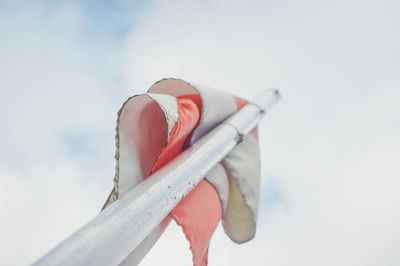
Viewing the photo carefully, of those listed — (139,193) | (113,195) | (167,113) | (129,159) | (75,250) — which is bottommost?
(75,250)

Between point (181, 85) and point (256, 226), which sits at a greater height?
point (181, 85)

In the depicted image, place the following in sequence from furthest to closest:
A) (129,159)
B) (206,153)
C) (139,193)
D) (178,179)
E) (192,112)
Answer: (192,112) → (206,153) → (129,159) → (178,179) → (139,193)

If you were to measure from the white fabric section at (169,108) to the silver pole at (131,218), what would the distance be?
228 millimetres

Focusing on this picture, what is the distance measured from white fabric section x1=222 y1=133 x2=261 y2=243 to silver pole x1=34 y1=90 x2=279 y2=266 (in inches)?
25.7

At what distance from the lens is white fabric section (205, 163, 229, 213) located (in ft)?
7.83

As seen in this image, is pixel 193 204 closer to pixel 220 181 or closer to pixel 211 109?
pixel 220 181

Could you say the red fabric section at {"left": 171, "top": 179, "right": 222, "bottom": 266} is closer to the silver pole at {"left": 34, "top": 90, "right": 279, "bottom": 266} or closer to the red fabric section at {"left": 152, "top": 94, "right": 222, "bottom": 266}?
the red fabric section at {"left": 152, "top": 94, "right": 222, "bottom": 266}

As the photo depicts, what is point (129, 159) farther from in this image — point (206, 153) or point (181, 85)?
point (181, 85)

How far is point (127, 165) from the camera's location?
65.0 inches

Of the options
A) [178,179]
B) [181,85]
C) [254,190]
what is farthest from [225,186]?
[178,179]

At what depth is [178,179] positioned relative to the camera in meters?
1.50

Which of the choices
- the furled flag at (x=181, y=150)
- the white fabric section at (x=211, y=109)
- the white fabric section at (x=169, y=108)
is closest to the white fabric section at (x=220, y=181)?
the furled flag at (x=181, y=150)

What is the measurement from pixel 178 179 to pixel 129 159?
0.34 metres

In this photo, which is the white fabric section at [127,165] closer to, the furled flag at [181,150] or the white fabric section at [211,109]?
the furled flag at [181,150]
